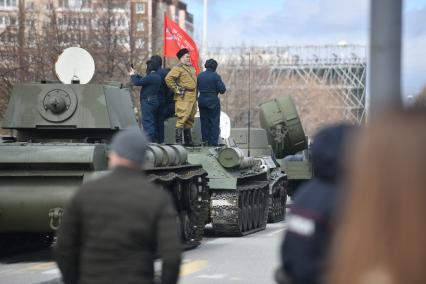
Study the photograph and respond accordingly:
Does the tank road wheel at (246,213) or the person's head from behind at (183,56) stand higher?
the person's head from behind at (183,56)

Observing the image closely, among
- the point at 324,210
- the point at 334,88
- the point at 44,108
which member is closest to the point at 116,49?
the point at 44,108

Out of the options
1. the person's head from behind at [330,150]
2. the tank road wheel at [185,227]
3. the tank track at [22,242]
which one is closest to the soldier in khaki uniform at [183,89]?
the tank road wheel at [185,227]

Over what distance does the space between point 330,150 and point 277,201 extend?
21553 millimetres

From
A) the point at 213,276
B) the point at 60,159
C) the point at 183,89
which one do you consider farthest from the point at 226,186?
the point at 213,276

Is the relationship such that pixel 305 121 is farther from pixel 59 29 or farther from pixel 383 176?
pixel 383 176

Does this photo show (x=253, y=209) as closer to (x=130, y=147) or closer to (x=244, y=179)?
(x=244, y=179)

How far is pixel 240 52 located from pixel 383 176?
8519 cm

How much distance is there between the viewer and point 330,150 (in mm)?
4281

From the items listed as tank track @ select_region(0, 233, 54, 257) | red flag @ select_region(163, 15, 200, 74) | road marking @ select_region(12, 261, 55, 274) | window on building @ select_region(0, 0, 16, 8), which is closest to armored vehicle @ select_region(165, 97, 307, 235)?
red flag @ select_region(163, 15, 200, 74)

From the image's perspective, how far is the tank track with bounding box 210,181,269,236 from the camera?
19016 mm

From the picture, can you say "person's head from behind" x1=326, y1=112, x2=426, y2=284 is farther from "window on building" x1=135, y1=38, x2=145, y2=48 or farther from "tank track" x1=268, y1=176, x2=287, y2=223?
"window on building" x1=135, y1=38, x2=145, y2=48

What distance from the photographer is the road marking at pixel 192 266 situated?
1334 centimetres

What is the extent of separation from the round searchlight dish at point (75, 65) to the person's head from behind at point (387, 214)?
1459 centimetres

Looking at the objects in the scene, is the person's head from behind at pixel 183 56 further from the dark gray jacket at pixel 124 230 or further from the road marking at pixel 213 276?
the dark gray jacket at pixel 124 230
